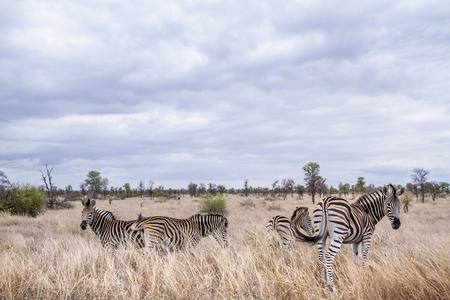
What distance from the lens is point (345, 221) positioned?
5887 millimetres

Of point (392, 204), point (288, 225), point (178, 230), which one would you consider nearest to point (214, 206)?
point (178, 230)

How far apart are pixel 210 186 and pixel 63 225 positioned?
8049 cm

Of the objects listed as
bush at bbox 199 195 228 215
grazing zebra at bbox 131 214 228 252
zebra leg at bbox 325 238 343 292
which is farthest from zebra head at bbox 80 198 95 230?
bush at bbox 199 195 228 215

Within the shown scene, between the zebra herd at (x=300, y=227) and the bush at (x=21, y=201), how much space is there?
1764 centimetres

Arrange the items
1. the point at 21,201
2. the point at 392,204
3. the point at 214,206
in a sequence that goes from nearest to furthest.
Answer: the point at 392,204 → the point at 21,201 → the point at 214,206

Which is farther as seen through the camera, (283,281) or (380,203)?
(380,203)

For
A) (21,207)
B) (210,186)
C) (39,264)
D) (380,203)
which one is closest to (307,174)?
(21,207)

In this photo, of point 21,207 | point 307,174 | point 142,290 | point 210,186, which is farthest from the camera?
point 210,186

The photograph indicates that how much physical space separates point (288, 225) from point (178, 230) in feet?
10.6

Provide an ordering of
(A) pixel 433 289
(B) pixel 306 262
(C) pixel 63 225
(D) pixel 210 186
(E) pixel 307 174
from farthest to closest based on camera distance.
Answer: (D) pixel 210 186
(E) pixel 307 174
(C) pixel 63 225
(B) pixel 306 262
(A) pixel 433 289

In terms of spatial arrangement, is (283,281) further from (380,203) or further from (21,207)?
(21,207)

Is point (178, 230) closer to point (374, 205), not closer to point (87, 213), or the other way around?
point (87, 213)

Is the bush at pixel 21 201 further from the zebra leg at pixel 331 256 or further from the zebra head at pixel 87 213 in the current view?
the zebra leg at pixel 331 256

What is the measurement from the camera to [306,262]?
664 cm
